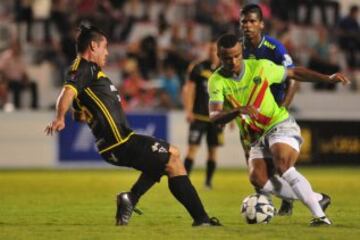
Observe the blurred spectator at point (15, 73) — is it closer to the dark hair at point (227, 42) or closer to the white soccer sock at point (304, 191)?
the dark hair at point (227, 42)

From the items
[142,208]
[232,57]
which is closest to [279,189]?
[232,57]

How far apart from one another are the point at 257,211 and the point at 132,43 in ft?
44.8

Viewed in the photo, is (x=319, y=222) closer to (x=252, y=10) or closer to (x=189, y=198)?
(x=189, y=198)

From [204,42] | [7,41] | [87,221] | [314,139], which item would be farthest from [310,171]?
[87,221]

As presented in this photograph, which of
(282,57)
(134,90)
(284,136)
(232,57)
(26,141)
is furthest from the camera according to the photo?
(134,90)

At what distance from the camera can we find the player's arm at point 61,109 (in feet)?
27.9

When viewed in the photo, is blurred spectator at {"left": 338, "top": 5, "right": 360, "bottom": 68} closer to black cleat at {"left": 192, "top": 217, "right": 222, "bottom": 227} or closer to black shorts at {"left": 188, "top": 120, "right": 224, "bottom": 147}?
black shorts at {"left": 188, "top": 120, "right": 224, "bottom": 147}

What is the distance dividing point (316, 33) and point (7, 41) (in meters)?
7.79

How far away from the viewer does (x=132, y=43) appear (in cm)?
2312

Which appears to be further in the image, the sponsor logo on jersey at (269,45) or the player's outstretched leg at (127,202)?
the sponsor logo on jersey at (269,45)

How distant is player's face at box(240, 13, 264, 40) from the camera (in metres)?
10.9

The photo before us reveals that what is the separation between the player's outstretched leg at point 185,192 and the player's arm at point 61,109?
1.13 metres

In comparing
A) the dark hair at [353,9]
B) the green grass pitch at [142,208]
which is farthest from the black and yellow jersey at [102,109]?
the dark hair at [353,9]

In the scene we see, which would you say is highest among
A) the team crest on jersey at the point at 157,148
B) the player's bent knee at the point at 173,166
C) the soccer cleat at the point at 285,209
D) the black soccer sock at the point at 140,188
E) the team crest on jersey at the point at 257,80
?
the team crest on jersey at the point at 257,80
